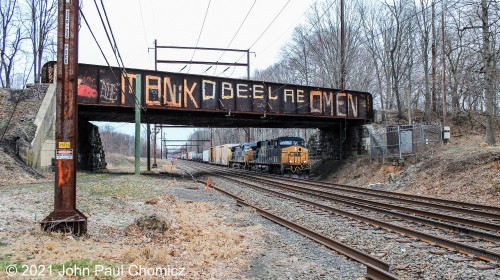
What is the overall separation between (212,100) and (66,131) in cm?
1855

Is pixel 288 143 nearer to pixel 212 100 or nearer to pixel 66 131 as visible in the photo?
pixel 212 100

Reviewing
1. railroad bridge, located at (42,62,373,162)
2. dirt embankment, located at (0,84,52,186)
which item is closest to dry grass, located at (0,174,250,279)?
dirt embankment, located at (0,84,52,186)

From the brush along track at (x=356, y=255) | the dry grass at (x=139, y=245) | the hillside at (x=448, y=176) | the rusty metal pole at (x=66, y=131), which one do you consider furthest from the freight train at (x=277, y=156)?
the rusty metal pole at (x=66, y=131)

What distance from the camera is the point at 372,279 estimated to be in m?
5.54

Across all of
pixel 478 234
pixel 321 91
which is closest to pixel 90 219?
pixel 478 234

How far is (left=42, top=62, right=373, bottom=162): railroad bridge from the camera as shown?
74.1 feet

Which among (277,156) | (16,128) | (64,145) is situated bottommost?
(277,156)

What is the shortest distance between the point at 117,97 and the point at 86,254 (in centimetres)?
1874

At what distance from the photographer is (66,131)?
23.2 ft

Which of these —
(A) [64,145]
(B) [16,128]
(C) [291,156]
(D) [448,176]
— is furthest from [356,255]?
(C) [291,156]

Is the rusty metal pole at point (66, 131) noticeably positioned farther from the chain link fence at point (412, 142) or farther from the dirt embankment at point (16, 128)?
the chain link fence at point (412, 142)

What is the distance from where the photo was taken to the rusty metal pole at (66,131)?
22.6 ft

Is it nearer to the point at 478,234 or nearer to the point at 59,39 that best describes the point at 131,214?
the point at 59,39

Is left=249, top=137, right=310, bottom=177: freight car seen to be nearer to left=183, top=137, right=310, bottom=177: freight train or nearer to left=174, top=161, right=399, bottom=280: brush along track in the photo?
left=183, top=137, right=310, bottom=177: freight train
